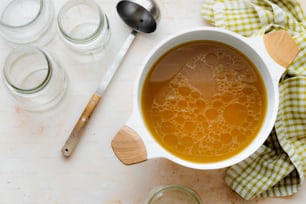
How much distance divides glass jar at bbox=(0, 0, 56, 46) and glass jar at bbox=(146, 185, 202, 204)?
413mm

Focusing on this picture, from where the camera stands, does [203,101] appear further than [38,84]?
No

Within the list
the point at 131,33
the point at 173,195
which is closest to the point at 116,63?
the point at 131,33

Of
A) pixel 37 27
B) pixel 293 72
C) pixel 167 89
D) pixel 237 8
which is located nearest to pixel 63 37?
pixel 37 27

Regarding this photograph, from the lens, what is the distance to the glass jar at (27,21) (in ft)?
3.78

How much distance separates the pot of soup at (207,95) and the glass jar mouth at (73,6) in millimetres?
154

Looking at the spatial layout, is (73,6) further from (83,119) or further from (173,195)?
(173,195)

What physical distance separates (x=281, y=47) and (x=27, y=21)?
0.57 m

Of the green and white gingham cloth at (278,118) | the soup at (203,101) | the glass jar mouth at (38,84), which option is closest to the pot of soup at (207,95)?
the soup at (203,101)

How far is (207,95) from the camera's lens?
1048mm

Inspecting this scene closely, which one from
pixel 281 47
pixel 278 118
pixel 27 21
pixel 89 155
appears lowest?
pixel 89 155

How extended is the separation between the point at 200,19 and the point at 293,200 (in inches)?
17.4

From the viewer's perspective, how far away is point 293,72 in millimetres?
1109

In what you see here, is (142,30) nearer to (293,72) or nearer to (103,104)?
(103,104)

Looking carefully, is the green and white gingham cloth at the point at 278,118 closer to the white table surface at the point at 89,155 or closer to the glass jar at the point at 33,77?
the white table surface at the point at 89,155
